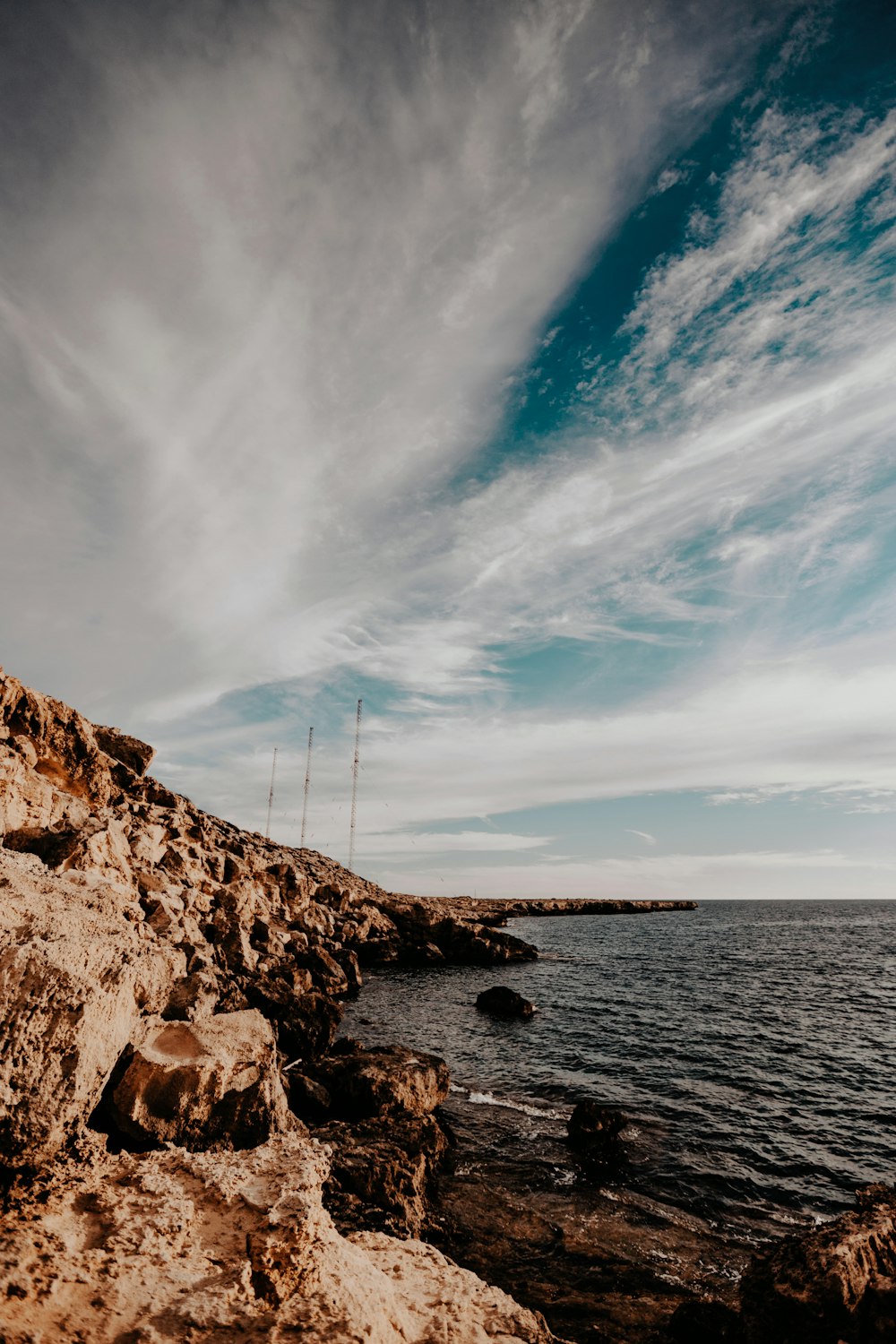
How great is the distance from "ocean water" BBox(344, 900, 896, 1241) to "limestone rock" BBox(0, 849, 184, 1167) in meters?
Result: 14.6

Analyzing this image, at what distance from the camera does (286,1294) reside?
285 inches

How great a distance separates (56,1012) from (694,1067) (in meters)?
29.6

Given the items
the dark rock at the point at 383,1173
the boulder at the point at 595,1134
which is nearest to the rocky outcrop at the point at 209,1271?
the dark rock at the point at 383,1173

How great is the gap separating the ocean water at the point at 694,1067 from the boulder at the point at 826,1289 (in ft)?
20.0

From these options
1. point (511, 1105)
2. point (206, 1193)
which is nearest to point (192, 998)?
point (206, 1193)

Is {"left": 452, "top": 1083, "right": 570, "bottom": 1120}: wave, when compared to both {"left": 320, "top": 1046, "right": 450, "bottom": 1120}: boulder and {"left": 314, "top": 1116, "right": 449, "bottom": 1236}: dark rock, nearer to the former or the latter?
{"left": 320, "top": 1046, "right": 450, "bottom": 1120}: boulder

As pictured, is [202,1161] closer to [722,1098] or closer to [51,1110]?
[51,1110]

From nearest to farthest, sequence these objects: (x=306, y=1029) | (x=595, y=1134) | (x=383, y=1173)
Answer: (x=383, y=1173)
(x=595, y=1134)
(x=306, y=1029)

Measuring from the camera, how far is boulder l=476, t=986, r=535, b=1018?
3934 centimetres

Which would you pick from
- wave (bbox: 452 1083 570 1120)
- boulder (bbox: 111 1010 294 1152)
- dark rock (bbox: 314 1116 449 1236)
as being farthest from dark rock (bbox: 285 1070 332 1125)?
wave (bbox: 452 1083 570 1120)

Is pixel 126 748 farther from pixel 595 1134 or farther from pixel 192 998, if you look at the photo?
pixel 595 1134

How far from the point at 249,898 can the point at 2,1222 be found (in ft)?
109

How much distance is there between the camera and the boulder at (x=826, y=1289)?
9562mm

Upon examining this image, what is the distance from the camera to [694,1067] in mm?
28203
